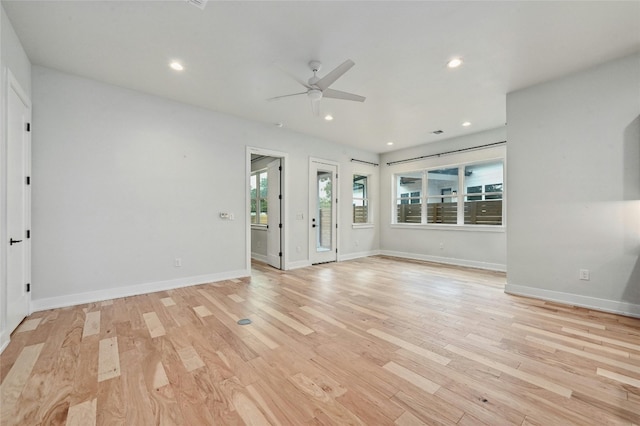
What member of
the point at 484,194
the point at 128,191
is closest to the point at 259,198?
the point at 128,191

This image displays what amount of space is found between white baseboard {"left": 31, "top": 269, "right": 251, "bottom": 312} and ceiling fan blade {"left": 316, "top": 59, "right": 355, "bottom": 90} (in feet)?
11.1

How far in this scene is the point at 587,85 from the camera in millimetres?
3199

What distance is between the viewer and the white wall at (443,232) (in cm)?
539

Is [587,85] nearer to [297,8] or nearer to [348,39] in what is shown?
[348,39]

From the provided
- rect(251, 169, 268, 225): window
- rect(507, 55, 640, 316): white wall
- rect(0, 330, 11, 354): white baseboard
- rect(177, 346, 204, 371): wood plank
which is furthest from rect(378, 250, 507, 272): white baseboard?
rect(0, 330, 11, 354): white baseboard

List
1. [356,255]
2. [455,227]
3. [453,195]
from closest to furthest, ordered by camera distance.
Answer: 1. [455,227]
2. [453,195]
3. [356,255]

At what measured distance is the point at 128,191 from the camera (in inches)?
145

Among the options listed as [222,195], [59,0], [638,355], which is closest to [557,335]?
[638,355]

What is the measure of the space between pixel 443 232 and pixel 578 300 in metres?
3.02

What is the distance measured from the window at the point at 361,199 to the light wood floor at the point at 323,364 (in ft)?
12.5

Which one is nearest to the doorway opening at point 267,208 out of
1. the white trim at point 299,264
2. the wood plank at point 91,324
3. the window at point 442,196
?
the white trim at point 299,264

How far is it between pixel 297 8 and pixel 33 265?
4028 millimetres

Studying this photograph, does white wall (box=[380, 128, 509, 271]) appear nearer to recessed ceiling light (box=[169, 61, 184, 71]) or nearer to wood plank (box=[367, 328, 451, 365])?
wood plank (box=[367, 328, 451, 365])

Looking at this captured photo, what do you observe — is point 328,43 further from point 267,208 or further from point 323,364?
point 267,208
